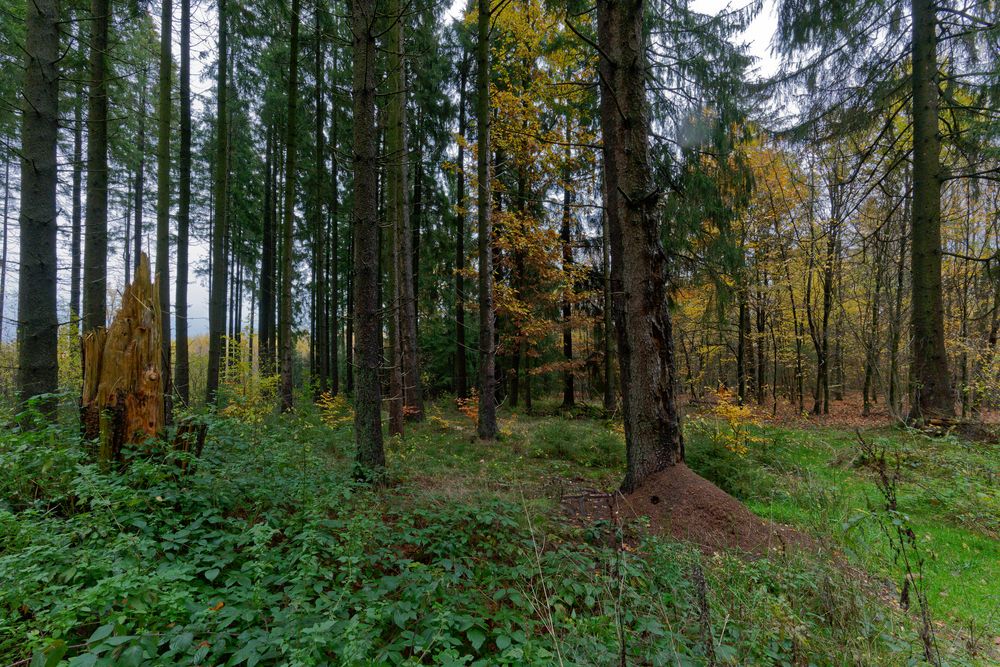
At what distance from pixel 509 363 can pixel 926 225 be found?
11024mm

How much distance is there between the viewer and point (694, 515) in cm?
370

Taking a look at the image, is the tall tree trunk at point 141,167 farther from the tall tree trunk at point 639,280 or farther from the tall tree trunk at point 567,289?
the tall tree trunk at point 567,289

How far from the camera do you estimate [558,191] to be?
45.1 ft

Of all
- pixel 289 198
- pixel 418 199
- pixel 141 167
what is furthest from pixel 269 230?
pixel 289 198

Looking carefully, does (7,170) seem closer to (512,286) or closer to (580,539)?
(512,286)

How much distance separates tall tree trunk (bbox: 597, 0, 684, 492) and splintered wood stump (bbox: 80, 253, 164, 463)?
14.6 feet

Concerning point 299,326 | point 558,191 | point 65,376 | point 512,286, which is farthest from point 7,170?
point 558,191

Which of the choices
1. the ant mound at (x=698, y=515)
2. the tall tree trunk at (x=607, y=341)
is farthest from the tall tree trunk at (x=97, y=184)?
the tall tree trunk at (x=607, y=341)

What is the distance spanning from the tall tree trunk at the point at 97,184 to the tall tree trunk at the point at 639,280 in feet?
24.3

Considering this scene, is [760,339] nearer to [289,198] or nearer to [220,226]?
[289,198]

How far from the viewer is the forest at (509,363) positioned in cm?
207

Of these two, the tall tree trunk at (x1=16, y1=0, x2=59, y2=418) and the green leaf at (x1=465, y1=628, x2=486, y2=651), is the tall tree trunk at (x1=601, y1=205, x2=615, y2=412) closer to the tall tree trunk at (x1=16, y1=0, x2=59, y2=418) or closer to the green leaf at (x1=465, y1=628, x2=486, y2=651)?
the green leaf at (x1=465, y1=628, x2=486, y2=651)

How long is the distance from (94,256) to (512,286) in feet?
31.9

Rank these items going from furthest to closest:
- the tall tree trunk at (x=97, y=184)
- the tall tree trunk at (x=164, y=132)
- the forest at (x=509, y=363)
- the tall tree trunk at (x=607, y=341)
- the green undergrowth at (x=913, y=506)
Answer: the tall tree trunk at (x=607, y=341) → the tall tree trunk at (x=164, y=132) → the tall tree trunk at (x=97, y=184) → the green undergrowth at (x=913, y=506) → the forest at (x=509, y=363)
